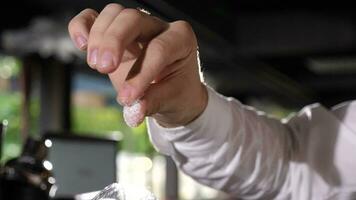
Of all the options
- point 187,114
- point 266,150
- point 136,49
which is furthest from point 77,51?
point 136,49

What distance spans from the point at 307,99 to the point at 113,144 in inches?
116

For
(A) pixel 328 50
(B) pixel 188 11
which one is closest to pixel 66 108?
(A) pixel 328 50

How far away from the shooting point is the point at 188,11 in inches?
55.1

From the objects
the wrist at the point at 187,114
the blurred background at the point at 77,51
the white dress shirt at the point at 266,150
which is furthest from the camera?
the blurred background at the point at 77,51

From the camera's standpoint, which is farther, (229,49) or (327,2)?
(327,2)

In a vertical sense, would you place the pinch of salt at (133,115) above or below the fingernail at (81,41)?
below

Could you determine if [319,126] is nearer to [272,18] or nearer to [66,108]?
[272,18]

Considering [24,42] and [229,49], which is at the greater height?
[229,49]

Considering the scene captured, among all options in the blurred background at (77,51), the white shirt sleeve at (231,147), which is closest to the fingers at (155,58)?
the white shirt sleeve at (231,147)

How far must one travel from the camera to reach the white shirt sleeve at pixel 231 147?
99cm

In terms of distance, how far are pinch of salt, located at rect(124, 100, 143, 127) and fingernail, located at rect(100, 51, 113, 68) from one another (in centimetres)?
9

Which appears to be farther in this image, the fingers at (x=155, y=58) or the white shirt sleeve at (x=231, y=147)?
the white shirt sleeve at (x=231, y=147)

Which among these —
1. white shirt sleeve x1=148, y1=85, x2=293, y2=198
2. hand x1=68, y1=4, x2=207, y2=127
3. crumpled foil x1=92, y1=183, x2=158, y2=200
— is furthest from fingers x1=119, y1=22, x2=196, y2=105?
white shirt sleeve x1=148, y1=85, x2=293, y2=198

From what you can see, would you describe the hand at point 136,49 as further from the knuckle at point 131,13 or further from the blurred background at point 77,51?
the blurred background at point 77,51
